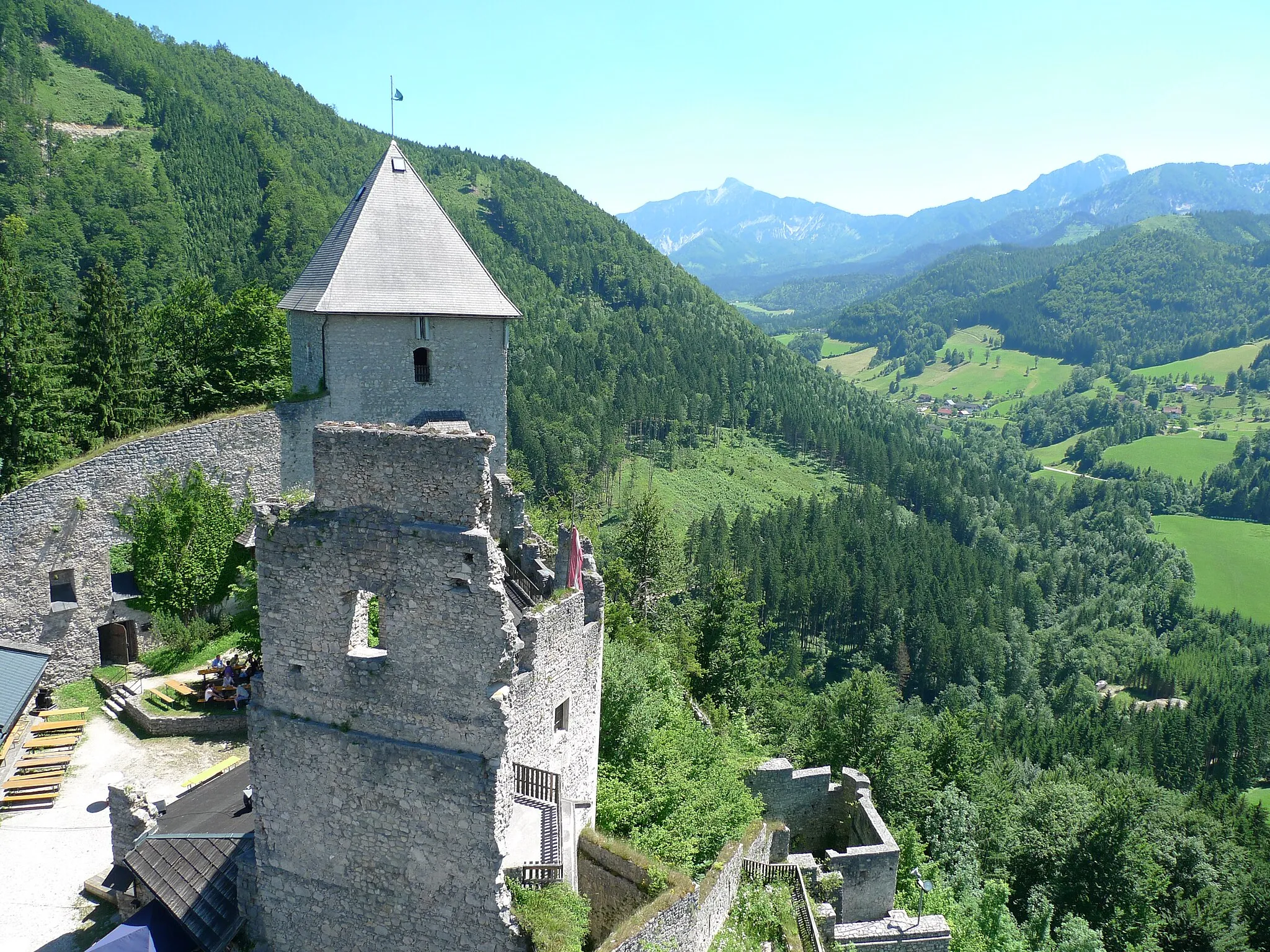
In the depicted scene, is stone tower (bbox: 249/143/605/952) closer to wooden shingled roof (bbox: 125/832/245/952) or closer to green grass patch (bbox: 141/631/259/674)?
wooden shingled roof (bbox: 125/832/245/952)

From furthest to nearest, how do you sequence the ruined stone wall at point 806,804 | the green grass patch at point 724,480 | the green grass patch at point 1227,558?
the green grass patch at point 1227,558
the green grass patch at point 724,480
the ruined stone wall at point 806,804

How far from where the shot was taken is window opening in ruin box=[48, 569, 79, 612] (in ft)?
90.1

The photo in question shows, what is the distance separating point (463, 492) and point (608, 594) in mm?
31460

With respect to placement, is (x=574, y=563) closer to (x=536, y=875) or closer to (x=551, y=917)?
(x=536, y=875)

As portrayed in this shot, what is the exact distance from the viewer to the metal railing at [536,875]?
41.2 feet

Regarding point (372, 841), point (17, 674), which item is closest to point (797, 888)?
point (372, 841)

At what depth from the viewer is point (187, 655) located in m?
29.3

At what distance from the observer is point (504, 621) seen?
11.4m

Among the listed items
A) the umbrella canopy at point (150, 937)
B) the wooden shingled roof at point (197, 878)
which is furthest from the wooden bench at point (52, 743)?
the umbrella canopy at point (150, 937)

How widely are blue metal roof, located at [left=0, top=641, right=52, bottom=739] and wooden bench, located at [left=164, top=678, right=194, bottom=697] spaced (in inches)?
149

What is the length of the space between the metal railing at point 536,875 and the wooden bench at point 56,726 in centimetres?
2009

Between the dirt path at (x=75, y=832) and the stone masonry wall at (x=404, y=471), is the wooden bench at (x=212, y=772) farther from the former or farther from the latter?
the stone masonry wall at (x=404, y=471)

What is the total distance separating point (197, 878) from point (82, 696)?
51.4 ft

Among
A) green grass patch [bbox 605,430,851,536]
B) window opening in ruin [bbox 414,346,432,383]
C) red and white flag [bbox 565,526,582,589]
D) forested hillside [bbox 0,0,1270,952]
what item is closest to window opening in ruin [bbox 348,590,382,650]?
red and white flag [bbox 565,526,582,589]
